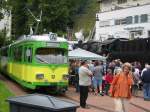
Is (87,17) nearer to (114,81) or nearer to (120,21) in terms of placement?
(120,21)

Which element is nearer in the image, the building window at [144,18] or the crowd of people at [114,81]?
the crowd of people at [114,81]

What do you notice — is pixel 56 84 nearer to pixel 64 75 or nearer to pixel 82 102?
pixel 64 75

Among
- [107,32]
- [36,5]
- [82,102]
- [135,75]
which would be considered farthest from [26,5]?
[82,102]

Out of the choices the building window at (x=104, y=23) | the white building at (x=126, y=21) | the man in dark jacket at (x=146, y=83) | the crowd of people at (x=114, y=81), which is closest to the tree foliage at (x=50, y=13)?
the building window at (x=104, y=23)

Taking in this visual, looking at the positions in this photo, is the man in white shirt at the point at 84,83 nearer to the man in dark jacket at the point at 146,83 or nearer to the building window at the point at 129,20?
the man in dark jacket at the point at 146,83

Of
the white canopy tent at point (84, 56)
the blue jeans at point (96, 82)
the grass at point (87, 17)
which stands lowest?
the blue jeans at point (96, 82)

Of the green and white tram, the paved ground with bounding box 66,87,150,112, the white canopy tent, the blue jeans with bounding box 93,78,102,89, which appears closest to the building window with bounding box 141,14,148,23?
the white canopy tent

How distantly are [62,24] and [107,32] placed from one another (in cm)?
580

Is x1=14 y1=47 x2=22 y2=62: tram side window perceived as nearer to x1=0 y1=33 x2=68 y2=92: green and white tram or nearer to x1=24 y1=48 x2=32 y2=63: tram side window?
x1=24 y1=48 x2=32 y2=63: tram side window

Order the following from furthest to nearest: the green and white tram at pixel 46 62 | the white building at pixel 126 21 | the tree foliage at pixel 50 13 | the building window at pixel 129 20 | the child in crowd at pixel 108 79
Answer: the tree foliage at pixel 50 13, the building window at pixel 129 20, the white building at pixel 126 21, the child in crowd at pixel 108 79, the green and white tram at pixel 46 62

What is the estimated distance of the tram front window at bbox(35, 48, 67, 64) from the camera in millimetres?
24812

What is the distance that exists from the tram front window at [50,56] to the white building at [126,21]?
2859cm

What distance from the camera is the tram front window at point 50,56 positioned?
24.8 m

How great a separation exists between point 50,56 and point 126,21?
109ft
